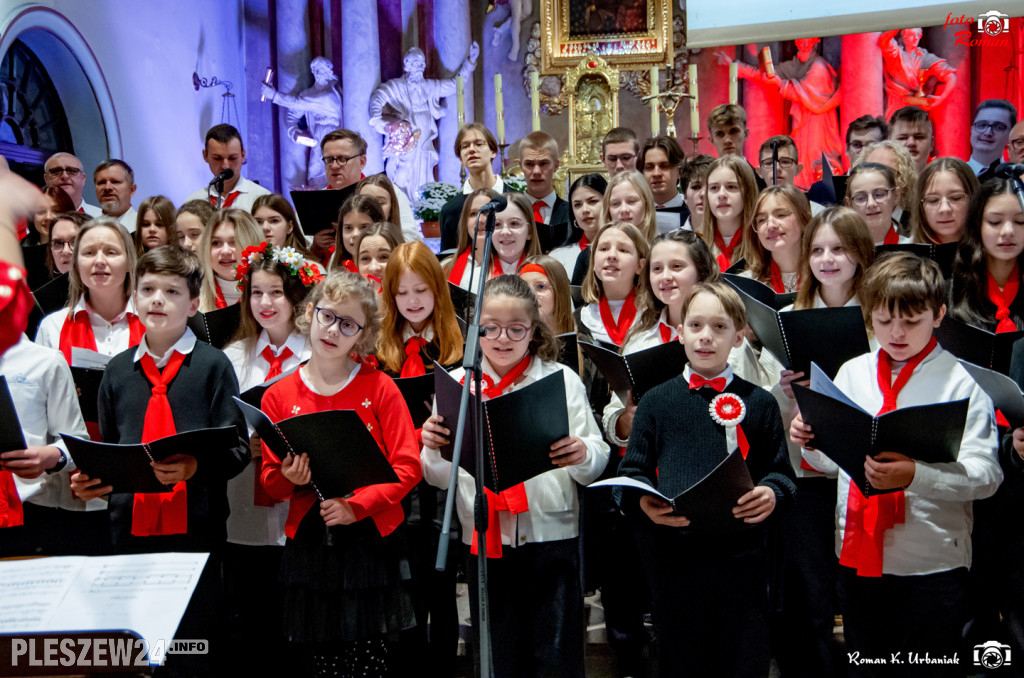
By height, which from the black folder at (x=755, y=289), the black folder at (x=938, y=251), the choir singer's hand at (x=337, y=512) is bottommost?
the choir singer's hand at (x=337, y=512)

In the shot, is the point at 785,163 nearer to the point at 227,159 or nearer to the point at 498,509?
the point at 227,159

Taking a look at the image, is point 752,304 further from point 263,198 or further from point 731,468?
point 263,198

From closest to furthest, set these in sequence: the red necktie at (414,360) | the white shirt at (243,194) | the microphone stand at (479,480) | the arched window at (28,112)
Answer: the microphone stand at (479,480) < the red necktie at (414,360) < the white shirt at (243,194) < the arched window at (28,112)

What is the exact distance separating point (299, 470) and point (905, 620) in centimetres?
154

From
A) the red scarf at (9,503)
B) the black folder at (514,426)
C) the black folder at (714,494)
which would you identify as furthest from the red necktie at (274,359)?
the black folder at (714,494)

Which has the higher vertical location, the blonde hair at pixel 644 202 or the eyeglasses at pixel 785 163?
the eyeglasses at pixel 785 163

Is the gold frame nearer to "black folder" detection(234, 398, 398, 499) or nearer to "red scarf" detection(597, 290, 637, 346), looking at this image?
"red scarf" detection(597, 290, 637, 346)

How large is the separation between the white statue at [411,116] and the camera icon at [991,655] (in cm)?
625

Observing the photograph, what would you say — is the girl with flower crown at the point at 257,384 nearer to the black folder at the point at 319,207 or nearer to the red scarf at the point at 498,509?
the red scarf at the point at 498,509

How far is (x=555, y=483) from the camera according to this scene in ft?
8.14

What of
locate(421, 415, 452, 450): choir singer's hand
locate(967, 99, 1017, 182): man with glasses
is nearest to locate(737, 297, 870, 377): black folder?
locate(421, 415, 452, 450): choir singer's hand

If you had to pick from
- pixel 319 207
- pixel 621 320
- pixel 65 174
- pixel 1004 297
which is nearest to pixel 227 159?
pixel 65 174

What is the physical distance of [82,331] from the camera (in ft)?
10.1

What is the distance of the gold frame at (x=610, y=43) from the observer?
717 cm
